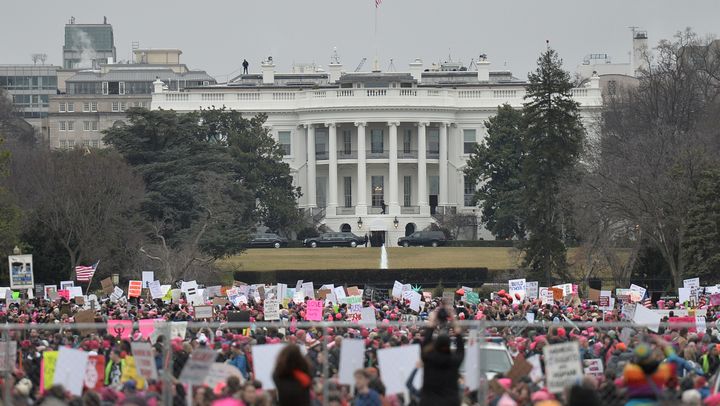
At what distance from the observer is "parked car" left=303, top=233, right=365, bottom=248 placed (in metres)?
103

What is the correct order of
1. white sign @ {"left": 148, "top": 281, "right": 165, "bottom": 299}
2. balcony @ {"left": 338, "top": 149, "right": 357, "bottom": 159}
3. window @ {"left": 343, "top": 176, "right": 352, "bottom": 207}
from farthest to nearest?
balcony @ {"left": 338, "top": 149, "right": 357, "bottom": 159}, window @ {"left": 343, "top": 176, "right": 352, "bottom": 207}, white sign @ {"left": 148, "top": 281, "right": 165, "bottom": 299}

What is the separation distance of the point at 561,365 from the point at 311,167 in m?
108

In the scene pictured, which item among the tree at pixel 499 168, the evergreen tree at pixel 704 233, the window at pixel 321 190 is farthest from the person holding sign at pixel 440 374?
the window at pixel 321 190

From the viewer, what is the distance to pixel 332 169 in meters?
123

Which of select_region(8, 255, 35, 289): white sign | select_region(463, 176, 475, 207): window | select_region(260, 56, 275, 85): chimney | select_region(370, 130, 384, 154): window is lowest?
select_region(8, 255, 35, 289): white sign

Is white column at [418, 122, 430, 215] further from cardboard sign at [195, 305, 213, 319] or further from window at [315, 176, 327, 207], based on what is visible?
cardboard sign at [195, 305, 213, 319]

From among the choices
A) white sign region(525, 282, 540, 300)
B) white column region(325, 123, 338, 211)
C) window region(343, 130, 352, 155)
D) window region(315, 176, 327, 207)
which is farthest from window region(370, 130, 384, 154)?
white sign region(525, 282, 540, 300)

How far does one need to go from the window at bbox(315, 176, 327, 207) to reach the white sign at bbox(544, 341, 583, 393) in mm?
106950

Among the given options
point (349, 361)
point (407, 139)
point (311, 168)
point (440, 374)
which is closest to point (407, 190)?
point (407, 139)

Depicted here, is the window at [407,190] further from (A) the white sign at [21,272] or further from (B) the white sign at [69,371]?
(B) the white sign at [69,371]

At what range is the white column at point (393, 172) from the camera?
4734 inches

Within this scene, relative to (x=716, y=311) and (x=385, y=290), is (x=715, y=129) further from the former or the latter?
(x=716, y=311)

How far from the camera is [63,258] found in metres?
64.6

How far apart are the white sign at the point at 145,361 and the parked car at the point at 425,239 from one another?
277ft
